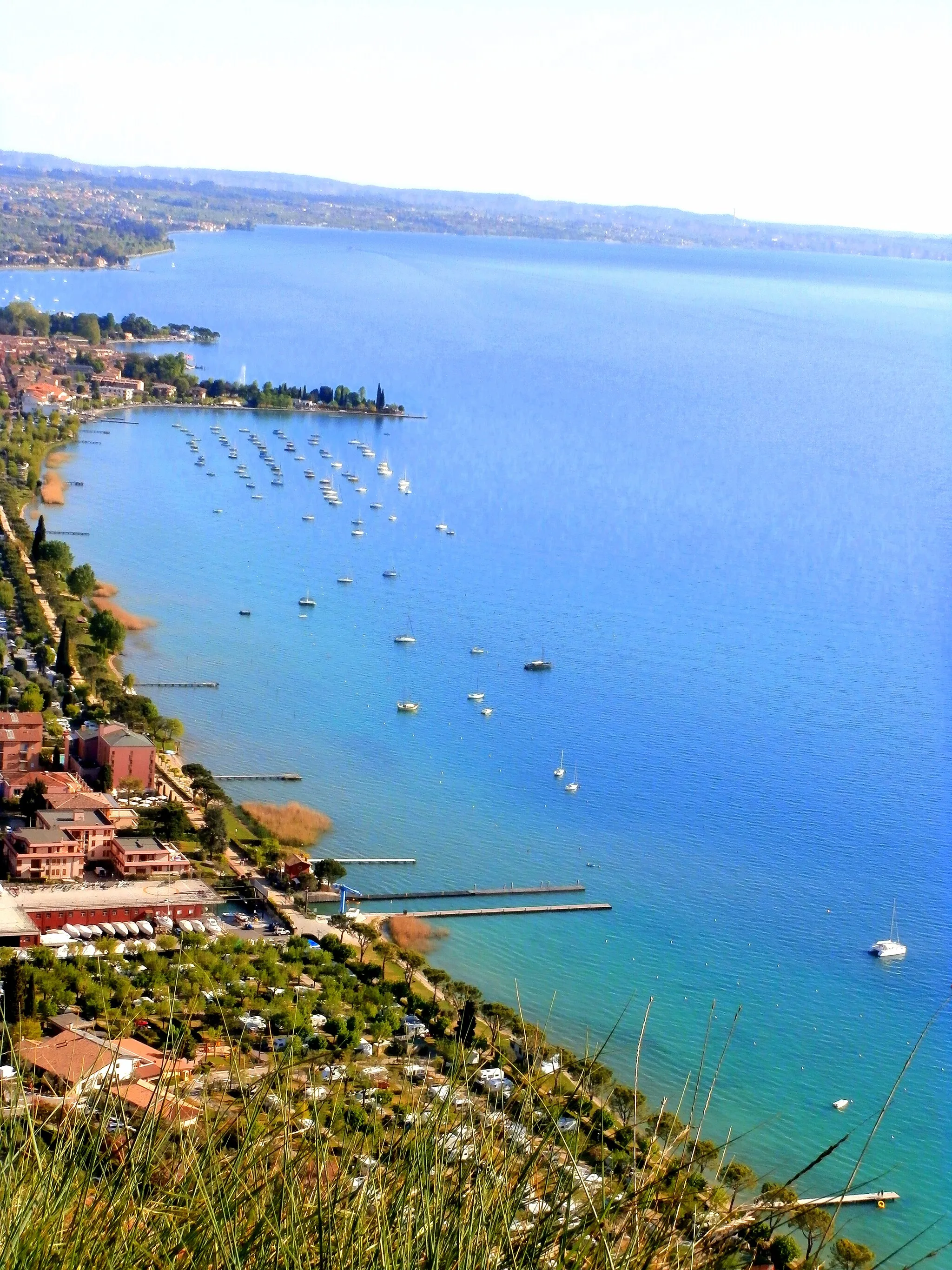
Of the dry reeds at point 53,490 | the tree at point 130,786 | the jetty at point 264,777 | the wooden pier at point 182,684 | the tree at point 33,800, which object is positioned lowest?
the jetty at point 264,777

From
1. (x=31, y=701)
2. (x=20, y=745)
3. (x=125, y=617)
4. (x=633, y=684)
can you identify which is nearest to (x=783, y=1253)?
(x=20, y=745)

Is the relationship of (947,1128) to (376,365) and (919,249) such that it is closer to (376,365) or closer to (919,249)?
(376,365)

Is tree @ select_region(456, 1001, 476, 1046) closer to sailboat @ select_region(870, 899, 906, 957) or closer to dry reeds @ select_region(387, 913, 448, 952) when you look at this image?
dry reeds @ select_region(387, 913, 448, 952)

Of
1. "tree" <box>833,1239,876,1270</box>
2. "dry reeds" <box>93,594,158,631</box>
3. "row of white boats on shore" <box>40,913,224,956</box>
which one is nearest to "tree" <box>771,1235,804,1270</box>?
"tree" <box>833,1239,876,1270</box>

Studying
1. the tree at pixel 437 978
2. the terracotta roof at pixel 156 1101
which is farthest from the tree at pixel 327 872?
the terracotta roof at pixel 156 1101

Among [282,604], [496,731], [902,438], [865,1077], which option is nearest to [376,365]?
[902,438]

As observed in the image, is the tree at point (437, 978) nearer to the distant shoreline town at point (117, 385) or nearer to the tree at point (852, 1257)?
the tree at point (852, 1257)

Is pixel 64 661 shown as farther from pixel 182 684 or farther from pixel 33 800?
pixel 33 800
